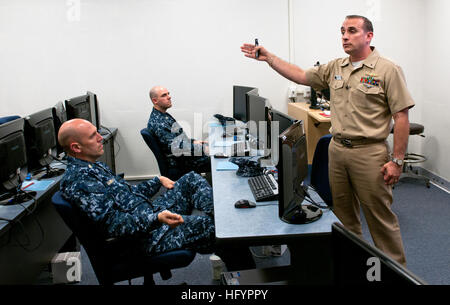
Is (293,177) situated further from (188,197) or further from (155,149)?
(155,149)

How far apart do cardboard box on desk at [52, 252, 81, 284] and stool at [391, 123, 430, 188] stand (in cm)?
347

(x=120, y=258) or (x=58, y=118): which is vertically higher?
(x=58, y=118)

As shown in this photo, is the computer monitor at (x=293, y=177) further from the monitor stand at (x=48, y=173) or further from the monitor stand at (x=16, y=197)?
the monitor stand at (x=48, y=173)

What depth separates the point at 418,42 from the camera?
4703 mm

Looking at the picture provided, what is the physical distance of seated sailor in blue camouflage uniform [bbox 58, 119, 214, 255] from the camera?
185 centimetres

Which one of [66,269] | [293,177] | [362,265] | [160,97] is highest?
[160,97]

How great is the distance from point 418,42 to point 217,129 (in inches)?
104

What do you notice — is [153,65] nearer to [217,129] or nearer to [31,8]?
[217,129]

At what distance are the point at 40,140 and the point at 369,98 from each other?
2.18 m

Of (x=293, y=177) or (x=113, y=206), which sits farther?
(x=113, y=206)

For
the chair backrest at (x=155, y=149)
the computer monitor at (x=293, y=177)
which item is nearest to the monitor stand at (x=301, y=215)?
the computer monitor at (x=293, y=177)

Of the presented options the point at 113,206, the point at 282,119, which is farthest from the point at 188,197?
the point at 282,119

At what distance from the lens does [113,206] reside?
6.49ft

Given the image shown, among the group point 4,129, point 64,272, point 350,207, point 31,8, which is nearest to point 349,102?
point 350,207
